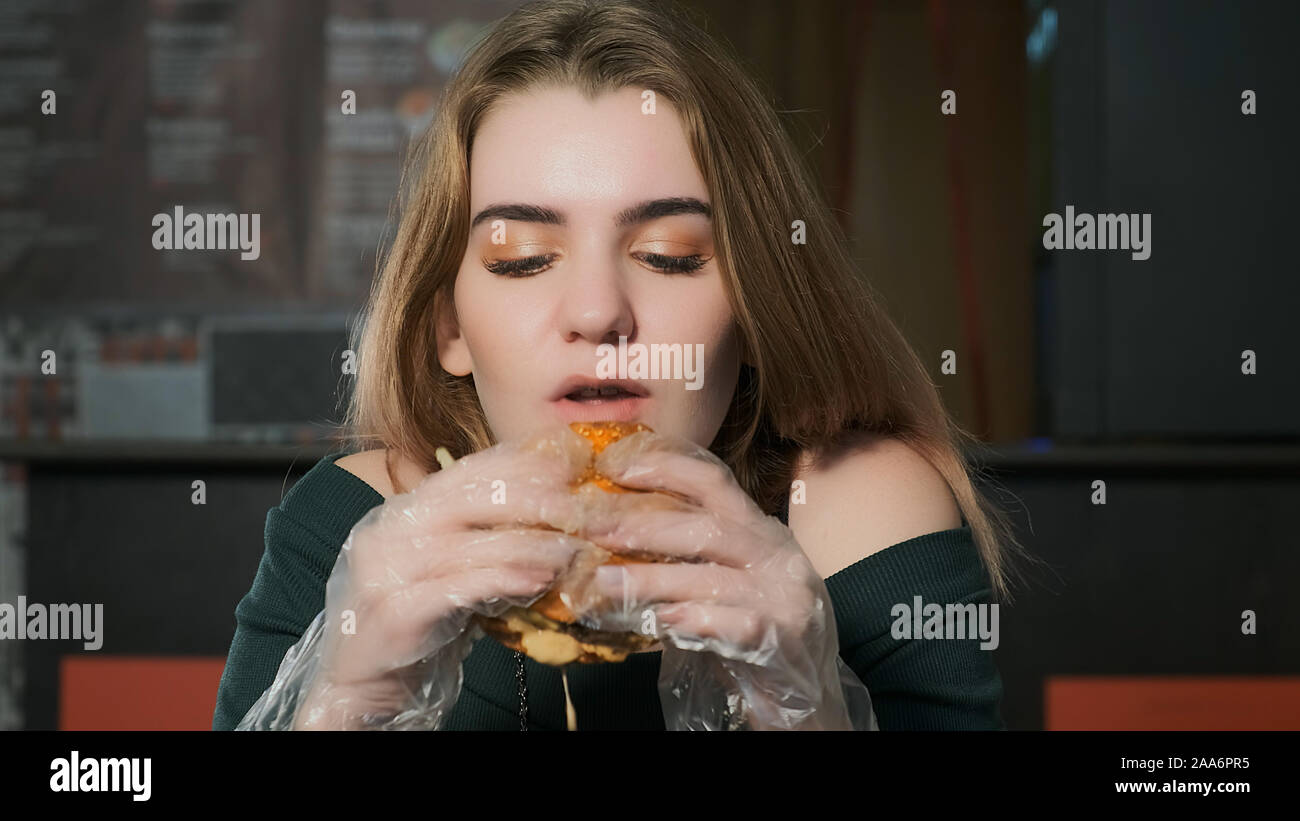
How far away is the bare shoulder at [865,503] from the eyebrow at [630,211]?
374mm

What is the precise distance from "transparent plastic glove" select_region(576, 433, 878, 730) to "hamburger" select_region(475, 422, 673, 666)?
0.03 feet

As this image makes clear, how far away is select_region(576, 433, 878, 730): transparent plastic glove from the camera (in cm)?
96

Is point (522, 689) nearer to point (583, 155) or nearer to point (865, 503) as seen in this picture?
point (865, 503)

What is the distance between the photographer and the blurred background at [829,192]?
2.94 metres

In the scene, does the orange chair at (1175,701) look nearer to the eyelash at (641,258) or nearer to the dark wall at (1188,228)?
the dark wall at (1188,228)

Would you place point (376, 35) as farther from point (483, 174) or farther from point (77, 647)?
point (483, 174)

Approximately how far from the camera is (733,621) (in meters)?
0.96

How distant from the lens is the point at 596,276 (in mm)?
1143

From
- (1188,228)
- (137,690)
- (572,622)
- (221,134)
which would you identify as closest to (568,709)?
(572,622)

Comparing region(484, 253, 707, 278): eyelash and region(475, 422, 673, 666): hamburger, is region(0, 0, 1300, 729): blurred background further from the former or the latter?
region(475, 422, 673, 666): hamburger

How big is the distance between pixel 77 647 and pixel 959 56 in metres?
2.91

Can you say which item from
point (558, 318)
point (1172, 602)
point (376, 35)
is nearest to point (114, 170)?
point (376, 35)

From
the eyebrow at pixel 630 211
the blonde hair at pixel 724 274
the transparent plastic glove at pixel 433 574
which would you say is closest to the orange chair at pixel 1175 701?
the blonde hair at pixel 724 274

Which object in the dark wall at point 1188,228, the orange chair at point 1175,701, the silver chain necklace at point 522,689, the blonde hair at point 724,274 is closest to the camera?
the blonde hair at point 724,274
